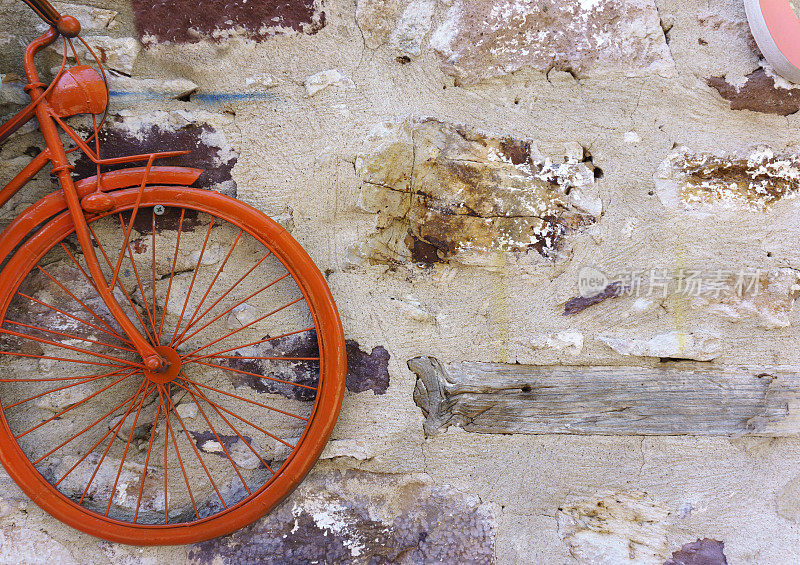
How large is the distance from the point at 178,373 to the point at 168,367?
0.03m

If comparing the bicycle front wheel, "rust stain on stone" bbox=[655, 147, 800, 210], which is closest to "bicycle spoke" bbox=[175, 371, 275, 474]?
the bicycle front wheel

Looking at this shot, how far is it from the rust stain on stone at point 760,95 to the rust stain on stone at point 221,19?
0.89 meters

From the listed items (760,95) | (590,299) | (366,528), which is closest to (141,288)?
(366,528)

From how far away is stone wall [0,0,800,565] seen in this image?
123cm

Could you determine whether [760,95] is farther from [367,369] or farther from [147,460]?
[147,460]

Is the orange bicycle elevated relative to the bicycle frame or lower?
lower

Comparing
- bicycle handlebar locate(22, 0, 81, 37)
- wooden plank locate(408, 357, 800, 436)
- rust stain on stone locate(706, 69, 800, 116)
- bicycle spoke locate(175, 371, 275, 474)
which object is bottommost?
wooden plank locate(408, 357, 800, 436)

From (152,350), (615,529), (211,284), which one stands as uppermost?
(211,284)

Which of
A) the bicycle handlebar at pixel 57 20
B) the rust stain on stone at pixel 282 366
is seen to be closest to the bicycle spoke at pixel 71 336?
the rust stain on stone at pixel 282 366

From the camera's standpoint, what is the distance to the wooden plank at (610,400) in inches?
49.6

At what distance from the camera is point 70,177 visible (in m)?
1.20

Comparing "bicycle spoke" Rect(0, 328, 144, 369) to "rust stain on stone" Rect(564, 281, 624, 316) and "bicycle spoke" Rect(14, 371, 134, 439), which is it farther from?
"rust stain on stone" Rect(564, 281, 624, 316)

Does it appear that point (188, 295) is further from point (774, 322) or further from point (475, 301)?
point (774, 322)

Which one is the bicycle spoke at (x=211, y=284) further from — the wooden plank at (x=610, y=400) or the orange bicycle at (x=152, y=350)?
the wooden plank at (x=610, y=400)
